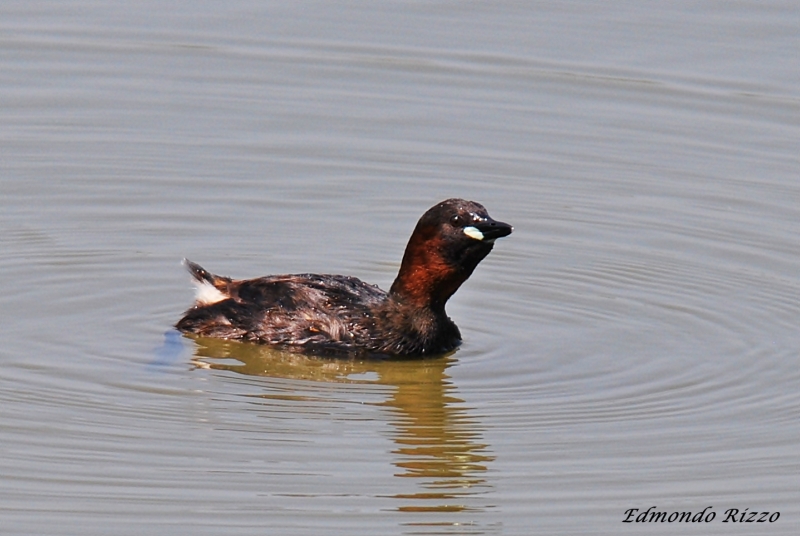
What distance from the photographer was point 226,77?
16.1 m

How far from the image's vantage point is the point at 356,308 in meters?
11.0

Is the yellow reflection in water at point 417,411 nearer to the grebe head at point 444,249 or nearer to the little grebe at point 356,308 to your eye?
the little grebe at point 356,308

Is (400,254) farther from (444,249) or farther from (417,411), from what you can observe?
(417,411)

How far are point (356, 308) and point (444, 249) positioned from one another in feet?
2.30

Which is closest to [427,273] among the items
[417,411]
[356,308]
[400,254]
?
[356,308]

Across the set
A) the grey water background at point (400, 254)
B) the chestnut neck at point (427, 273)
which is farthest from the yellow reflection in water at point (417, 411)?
the chestnut neck at point (427, 273)

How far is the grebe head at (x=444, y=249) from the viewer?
34.8ft

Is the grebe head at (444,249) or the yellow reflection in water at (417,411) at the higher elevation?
the grebe head at (444,249)

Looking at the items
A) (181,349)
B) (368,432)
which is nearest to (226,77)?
(181,349)

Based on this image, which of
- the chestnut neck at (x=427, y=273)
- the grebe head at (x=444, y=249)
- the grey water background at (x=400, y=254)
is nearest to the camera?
the grey water background at (x=400, y=254)

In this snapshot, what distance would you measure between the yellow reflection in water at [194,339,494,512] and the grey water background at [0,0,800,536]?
0.03 meters

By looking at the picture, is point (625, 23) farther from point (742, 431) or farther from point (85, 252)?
point (742, 431)

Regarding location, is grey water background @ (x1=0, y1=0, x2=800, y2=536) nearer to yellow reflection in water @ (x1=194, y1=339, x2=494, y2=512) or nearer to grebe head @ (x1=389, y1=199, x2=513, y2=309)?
yellow reflection in water @ (x1=194, y1=339, x2=494, y2=512)

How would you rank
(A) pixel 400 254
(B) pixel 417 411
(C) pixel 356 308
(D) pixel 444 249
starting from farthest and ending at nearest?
(A) pixel 400 254
(C) pixel 356 308
(D) pixel 444 249
(B) pixel 417 411
